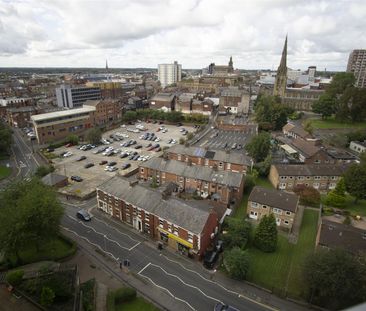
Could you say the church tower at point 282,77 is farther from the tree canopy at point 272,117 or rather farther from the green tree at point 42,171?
the green tree at point 42,171

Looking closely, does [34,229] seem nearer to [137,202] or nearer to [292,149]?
[137,202]

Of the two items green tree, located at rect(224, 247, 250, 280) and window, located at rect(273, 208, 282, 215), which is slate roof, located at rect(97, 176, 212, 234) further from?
window, located at rect(273, 208, 282, 215)

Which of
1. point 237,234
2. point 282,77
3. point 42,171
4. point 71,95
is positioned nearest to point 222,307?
point 237,234

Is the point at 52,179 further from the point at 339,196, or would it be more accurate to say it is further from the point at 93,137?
the point at 339,196

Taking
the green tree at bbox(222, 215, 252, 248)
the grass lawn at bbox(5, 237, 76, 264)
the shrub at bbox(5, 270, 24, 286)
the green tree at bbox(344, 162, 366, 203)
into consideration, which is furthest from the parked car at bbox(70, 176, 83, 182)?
the green tree at bbox(344, 162, 366, 203)

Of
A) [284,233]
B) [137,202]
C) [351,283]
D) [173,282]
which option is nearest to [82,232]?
[137,202]

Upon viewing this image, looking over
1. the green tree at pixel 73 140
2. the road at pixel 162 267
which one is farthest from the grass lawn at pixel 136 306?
the green tree at pixel 73 140
